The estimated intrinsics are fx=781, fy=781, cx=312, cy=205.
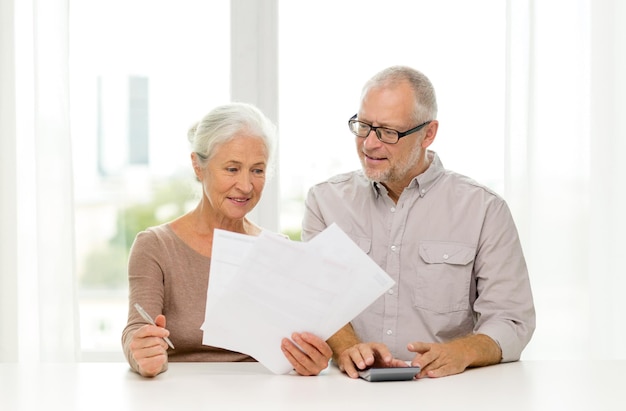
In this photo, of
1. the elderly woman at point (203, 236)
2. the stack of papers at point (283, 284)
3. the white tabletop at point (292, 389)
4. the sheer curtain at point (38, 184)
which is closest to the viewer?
the white tabletop at point (292, 389)

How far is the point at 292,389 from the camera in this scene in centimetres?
167

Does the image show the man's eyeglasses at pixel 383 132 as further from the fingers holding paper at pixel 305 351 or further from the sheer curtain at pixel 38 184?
the sheer curtain at pixel 38 184

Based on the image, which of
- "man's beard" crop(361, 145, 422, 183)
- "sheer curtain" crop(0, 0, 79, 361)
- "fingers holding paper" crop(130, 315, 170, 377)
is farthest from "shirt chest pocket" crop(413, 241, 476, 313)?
"sheer curtain" crop(0, 0, 79, 361)

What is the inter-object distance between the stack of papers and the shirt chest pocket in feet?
2.00

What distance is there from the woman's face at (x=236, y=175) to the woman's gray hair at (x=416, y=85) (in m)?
0.37

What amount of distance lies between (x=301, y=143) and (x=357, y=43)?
475 millimetres

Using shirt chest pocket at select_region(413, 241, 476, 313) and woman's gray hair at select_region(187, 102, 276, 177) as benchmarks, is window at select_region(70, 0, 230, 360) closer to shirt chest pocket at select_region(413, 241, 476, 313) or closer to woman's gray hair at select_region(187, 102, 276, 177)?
woman's gray hair at select_region(187, 102, 276, 177)

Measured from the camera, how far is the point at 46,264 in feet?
9.92

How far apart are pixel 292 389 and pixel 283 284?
0.22 meters

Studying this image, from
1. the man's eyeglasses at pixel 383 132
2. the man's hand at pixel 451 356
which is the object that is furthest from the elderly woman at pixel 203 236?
the man's hand at pixel 451 356

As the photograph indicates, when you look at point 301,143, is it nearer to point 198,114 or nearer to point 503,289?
point 198,114

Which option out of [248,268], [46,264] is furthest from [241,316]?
[46,264]

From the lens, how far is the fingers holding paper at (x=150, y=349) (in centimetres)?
175

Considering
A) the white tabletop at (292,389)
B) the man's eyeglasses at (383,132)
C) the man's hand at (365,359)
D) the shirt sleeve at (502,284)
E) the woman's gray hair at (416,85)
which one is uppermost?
the woman's gray hair at (416,85)
